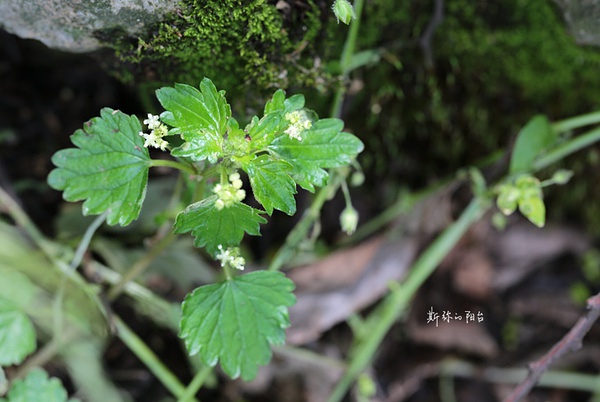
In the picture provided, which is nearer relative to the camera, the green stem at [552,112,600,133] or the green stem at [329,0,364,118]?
the green stem at [329,0,364,118]

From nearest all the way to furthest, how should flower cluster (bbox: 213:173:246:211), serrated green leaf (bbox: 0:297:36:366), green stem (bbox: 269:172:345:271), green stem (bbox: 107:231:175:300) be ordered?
1. flower cluster (bbox: 213:173:246:211)
2. serrated green leaf (bbox: 0:297:36:366)
3. green stem (bbox: 107:231:175:300)
4. green stem (bbox: 269:172:345:271)

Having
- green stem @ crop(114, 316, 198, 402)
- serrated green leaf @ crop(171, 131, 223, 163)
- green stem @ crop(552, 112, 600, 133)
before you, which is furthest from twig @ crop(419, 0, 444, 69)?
green stem @ crop(114, 316, 198, 402)

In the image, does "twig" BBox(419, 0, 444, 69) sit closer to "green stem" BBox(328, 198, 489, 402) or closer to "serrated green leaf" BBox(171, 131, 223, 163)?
"green stem" BBox(328, 198, 489, 402)

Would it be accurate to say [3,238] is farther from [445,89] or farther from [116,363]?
[445,89]

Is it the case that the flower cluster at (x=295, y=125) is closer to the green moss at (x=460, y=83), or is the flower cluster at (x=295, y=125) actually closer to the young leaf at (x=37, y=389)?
the green moss at (x=460, y=83)

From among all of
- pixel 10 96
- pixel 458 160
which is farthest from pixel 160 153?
pixel 458 160
